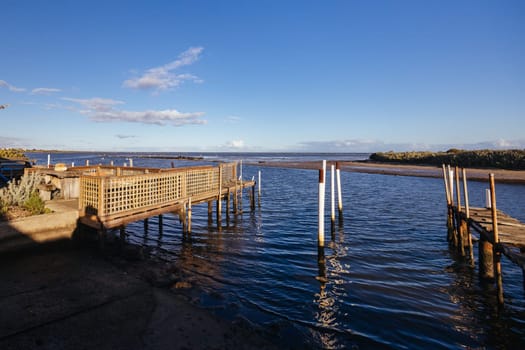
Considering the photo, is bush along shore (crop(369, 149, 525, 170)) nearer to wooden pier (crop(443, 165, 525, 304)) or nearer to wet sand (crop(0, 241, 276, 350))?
wooden pier (crop(443, 165, 525, 304))

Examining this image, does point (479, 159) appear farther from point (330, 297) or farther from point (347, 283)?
point (330, 297)

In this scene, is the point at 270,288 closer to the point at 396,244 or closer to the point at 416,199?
the point at 396,244

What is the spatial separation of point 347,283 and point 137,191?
27.5ft

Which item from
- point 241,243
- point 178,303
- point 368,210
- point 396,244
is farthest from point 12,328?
point 368,210

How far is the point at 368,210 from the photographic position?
20953 mm

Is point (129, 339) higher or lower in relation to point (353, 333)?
higher

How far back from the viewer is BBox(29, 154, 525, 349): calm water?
21.2 feet

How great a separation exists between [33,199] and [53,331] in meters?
7.54

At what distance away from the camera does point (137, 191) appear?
11.1 metres

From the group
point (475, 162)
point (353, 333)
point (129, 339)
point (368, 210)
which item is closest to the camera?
point (129, 339)

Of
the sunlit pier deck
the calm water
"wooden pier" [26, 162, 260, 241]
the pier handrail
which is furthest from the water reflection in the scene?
the pier handrail

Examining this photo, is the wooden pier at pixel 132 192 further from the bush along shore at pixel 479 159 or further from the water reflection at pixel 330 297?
the bush along shore at pixel 479 159

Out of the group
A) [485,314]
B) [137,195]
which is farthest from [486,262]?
[137,195]

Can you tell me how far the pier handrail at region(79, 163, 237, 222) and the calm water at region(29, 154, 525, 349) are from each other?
2.12 m
